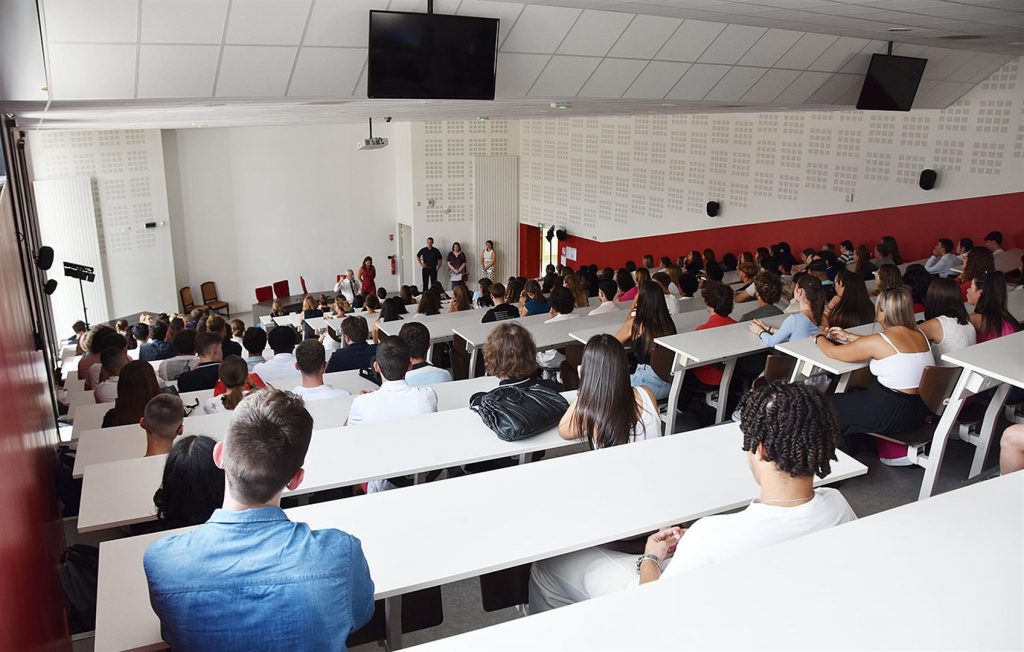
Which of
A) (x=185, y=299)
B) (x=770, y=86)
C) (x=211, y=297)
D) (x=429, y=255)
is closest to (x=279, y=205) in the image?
(x=211, y=297)

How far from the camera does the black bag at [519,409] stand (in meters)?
3.69

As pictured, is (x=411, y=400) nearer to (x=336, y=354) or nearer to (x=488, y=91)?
(x=336, y=354)

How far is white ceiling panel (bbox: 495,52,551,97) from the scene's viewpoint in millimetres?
6211

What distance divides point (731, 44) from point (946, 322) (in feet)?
11.0

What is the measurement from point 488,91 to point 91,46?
106 inches

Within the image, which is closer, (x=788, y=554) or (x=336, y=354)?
(x=788, y=554)

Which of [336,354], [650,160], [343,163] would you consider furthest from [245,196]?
[336,354]

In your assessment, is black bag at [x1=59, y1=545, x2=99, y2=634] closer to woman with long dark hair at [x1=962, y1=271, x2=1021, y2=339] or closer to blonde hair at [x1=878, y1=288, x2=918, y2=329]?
blonde hair at [x1=878, y1=288, x2=918, y2=329]

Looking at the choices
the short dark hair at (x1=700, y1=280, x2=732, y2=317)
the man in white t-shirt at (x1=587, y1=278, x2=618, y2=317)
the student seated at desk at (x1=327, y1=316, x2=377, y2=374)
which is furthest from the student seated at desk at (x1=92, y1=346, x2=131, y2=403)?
the short dark hair at (x1=700, y1=280, x2=732, y2=317)

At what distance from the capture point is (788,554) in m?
2.18

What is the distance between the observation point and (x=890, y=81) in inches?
323

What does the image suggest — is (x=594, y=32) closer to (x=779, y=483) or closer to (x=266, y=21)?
(x=266, y=21)

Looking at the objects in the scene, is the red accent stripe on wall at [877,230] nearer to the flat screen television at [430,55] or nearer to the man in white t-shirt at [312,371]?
the flat screen television at [430,55]

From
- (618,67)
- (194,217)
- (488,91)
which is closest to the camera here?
(488,91)
